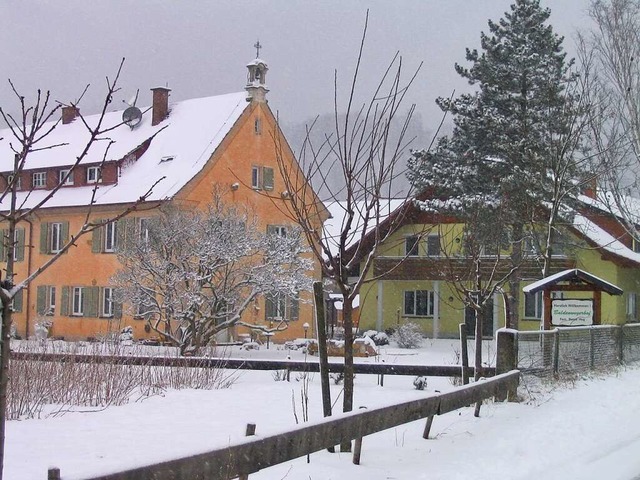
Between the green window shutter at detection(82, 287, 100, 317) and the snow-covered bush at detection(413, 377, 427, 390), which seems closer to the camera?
the snow-covered bush at detection(413, 377, 427, 390)

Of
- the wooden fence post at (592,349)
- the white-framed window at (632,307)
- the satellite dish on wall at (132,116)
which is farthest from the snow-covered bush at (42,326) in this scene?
the white-framed window at (632,307)

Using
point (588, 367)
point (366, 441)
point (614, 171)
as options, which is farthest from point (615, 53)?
point (366, 441)

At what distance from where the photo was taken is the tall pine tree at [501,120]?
3291 centimetres

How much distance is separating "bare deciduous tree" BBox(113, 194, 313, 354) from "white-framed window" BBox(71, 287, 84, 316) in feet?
33.8

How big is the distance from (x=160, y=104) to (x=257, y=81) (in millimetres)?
5139

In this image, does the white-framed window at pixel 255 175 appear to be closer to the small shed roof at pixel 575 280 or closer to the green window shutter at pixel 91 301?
the green window shutter at pixel 91 301

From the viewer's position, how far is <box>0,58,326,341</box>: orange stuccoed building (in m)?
37.1

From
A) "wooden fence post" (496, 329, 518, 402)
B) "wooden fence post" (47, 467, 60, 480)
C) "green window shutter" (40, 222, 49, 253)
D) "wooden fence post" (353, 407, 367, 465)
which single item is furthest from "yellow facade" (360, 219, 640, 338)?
"wooden fence post" (47, 467, 60, 480)

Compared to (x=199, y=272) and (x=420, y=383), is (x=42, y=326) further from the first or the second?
(x=420, y=383)

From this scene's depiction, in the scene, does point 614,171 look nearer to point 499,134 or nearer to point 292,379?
point 499,134

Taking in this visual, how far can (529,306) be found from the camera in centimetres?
4103

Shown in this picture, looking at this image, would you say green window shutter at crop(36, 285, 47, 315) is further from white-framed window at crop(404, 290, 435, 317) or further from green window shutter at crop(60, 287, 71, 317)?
white-framed window at crop(404, 290, 435, 317)

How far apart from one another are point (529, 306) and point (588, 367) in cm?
2266

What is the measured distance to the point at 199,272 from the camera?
26500mm
